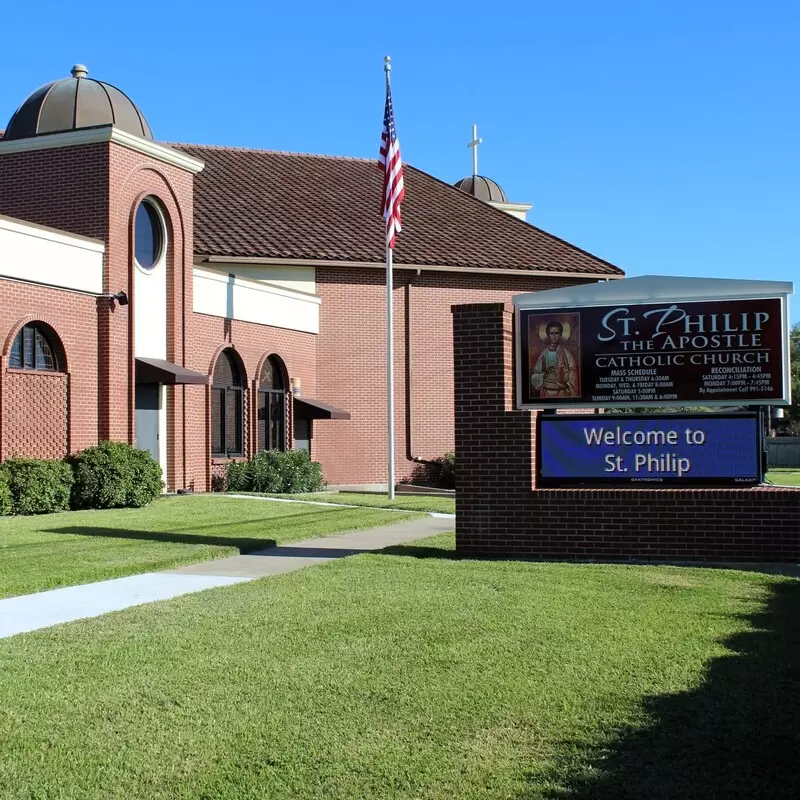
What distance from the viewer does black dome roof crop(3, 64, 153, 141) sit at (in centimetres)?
2358

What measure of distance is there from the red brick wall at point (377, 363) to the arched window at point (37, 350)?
10.8 metres

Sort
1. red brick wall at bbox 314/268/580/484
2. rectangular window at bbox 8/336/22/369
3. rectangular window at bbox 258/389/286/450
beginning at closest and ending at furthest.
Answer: rectangular window at bbox 8/336/22/369
rectangular window at bbox 258/389/286/450
red brick wall at bbox 314/268/580/484

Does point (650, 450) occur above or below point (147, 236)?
below

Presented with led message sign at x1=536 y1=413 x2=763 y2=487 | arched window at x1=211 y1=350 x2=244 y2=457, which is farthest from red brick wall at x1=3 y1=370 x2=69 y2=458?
led message sign at x1=536 y1=413 x2=763 y2=487

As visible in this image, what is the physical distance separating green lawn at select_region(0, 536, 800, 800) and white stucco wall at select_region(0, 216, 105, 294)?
38.4 feet

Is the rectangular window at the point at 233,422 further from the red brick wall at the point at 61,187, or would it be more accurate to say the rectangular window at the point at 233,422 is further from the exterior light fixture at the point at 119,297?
the red brick wall at the point at 61,187

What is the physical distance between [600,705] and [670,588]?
4.62m

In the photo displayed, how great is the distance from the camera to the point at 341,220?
32.7 metres

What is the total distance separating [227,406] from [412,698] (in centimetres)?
2104

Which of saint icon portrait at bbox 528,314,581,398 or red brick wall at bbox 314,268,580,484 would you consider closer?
saint icon portrait at bbox 528,314,581,398

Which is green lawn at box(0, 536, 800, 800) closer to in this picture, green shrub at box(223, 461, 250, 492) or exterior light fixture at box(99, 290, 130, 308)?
exterior light fixture at box(99, 290, 130, 308)

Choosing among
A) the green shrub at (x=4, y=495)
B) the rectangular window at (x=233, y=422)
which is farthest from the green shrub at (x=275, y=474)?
the green shrub at (x=4, y=495)

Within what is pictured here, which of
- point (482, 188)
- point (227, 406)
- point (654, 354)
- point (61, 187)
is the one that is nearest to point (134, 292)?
point (61, 187)

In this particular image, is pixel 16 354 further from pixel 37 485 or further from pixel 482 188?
pixel 482 188
